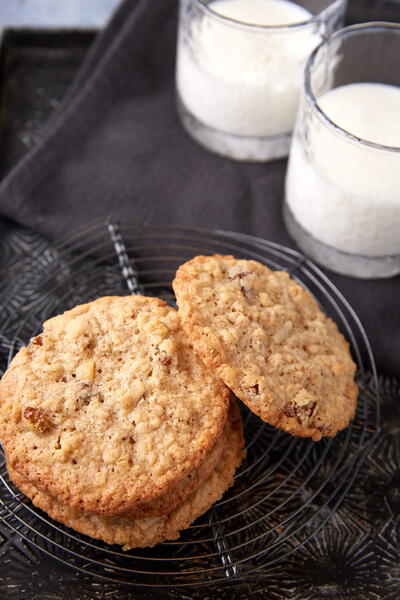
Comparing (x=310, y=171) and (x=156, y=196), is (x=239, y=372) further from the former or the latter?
(x=156, y=196)

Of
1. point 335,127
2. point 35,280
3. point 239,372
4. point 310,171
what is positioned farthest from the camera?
point 35,280

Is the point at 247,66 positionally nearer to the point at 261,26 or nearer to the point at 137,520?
the point at 261,26

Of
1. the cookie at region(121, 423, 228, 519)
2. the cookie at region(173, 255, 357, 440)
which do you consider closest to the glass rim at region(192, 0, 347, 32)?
the cookie at region(173, 255, 357, 440)

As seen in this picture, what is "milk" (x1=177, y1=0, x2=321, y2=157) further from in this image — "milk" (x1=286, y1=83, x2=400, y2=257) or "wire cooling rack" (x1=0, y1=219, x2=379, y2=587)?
"wire cooling rack" (x1=0, y1=219, x2=379, y2=587)

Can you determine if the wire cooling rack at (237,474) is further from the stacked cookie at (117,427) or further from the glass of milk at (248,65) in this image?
the glass of milk at (248,65)

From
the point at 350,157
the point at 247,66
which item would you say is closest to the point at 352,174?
the point at 350,157

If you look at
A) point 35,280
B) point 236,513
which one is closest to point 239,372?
point 236,513
